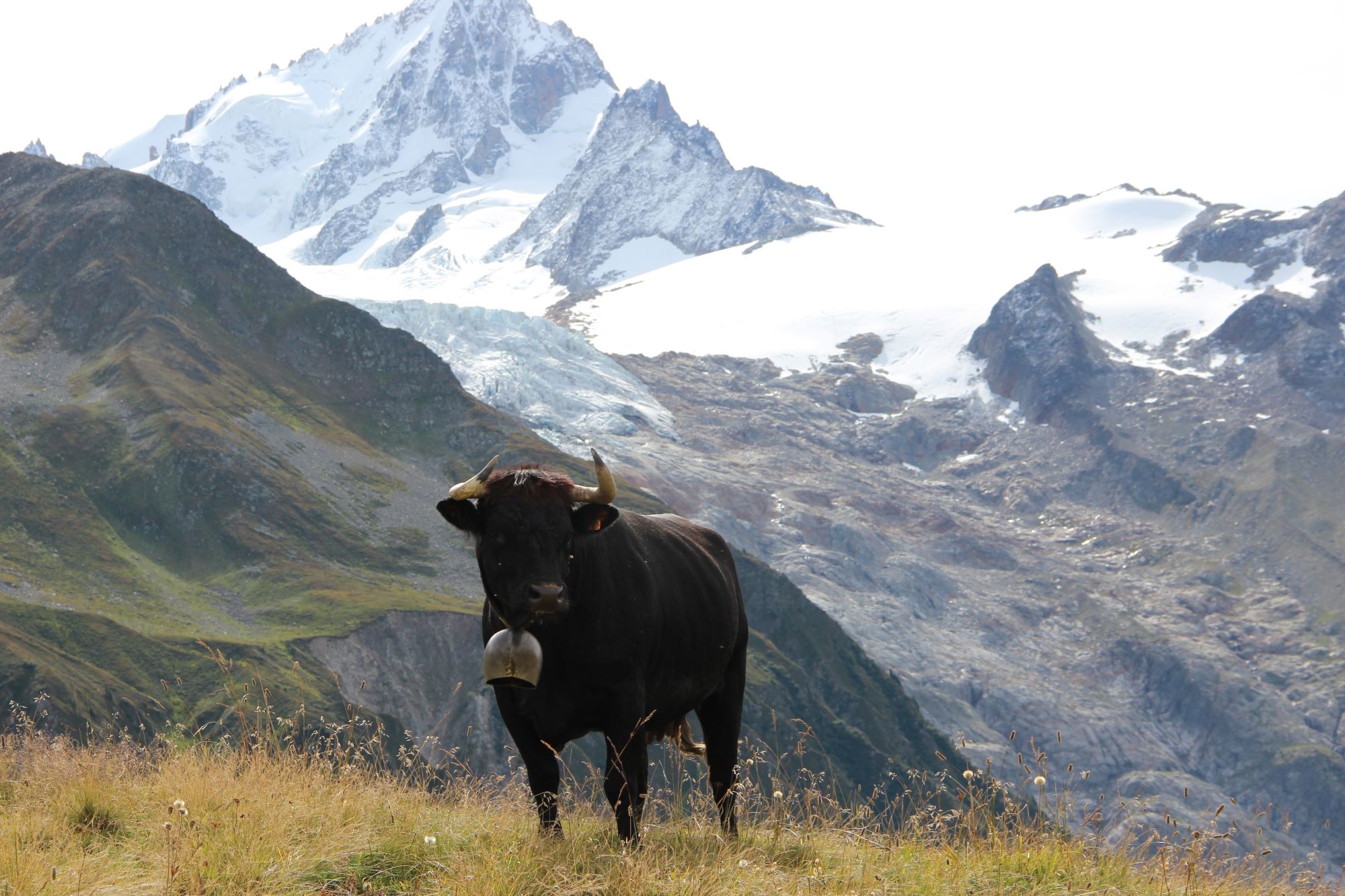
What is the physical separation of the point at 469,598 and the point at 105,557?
35.4m

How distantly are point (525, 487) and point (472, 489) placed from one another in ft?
1.36

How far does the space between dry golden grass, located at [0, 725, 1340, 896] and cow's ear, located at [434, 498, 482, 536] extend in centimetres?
214

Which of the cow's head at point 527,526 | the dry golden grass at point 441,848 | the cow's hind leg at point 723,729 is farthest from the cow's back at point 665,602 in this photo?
the dry golden grass at point 441,848

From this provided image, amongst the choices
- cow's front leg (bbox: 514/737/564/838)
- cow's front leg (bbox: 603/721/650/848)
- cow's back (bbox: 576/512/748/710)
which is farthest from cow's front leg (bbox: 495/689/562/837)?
cow's back (bbox: 576/512/748/710)

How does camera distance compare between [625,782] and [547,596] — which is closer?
[547,596]

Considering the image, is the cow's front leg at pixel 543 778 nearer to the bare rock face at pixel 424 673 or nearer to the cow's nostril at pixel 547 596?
the cow's nostril at pixel 547 596

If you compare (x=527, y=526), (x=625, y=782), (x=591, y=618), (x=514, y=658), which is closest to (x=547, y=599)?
(x=514, y=658)

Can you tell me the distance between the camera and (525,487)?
8.69 meters

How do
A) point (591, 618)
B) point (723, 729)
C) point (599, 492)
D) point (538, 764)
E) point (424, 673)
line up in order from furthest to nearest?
point (424, 673), point (723, 729), point (538, 764), point (591, 618), point (599, 492)

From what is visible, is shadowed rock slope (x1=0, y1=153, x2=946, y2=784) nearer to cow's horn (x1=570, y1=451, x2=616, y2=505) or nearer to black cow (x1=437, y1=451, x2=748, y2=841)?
black cow (x1=437, y1=451, x2=748, y2=841)

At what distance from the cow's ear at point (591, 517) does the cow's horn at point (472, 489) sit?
661mm

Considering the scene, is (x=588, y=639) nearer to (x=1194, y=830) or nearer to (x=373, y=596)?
(x=1194, y=830)

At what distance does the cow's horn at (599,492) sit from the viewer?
28.0 ft

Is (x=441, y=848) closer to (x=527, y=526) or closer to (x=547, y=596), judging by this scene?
(x=547, y=596)
